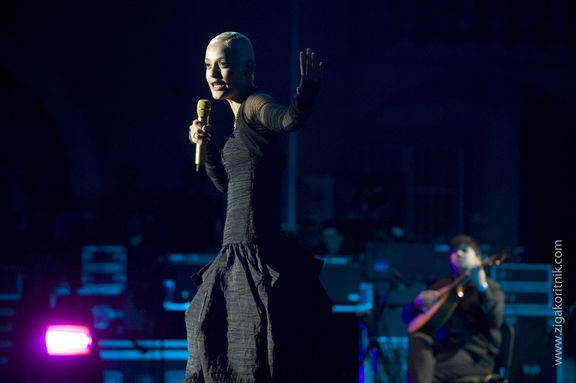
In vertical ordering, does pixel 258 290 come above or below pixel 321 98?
below

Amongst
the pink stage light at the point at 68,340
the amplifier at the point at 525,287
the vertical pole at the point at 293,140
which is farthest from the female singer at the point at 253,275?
the vertical pole at the point at 293,140

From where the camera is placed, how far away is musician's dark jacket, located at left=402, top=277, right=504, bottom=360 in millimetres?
4242

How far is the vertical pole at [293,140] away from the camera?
7891mm

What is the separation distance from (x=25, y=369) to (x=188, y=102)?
3.98 meters

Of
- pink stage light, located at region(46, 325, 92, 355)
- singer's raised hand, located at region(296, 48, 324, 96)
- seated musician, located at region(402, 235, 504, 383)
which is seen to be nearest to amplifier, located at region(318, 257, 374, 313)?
seated musician, located at region(402, 235, 504, 383)

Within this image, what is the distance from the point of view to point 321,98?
27.5 feet

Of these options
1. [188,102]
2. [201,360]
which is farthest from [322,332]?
[188,102]

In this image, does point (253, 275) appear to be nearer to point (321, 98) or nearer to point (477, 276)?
point (477, 276)

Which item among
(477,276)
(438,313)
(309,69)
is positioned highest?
(309,69)

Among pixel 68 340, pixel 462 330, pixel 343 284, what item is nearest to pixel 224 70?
pixel 68 340

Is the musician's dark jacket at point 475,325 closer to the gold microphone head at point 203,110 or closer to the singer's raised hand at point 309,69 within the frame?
the gold microphone head at point 203,110

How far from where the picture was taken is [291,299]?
204 centimetres

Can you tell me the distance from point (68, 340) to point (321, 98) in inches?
219

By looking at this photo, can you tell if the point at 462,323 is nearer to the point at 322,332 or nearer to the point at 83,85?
the point at 322,332
